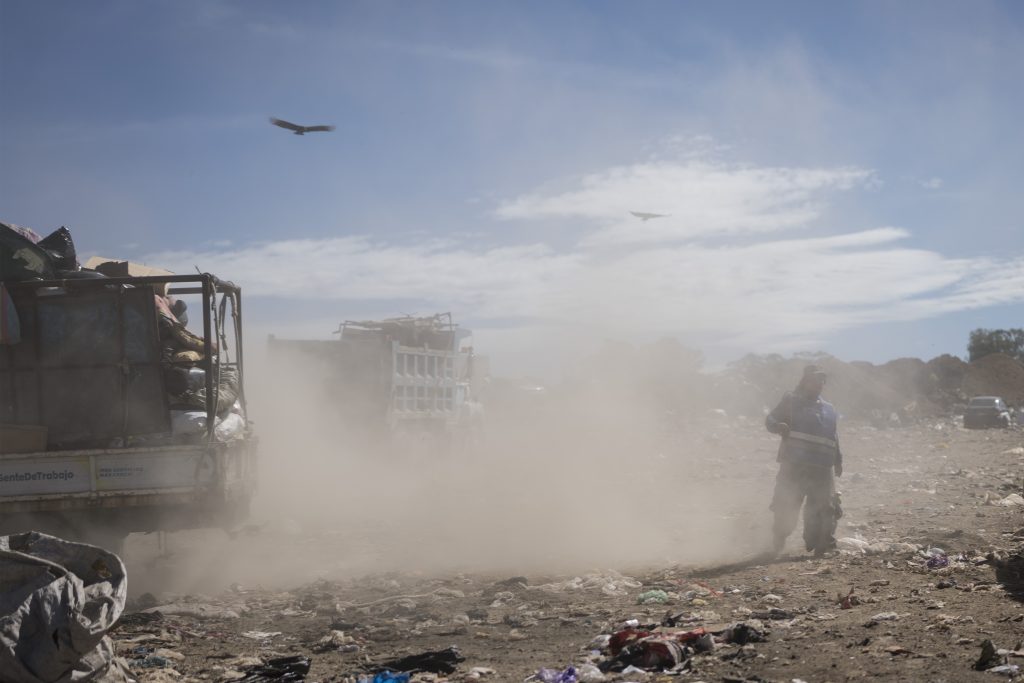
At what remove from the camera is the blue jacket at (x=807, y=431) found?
7910mm

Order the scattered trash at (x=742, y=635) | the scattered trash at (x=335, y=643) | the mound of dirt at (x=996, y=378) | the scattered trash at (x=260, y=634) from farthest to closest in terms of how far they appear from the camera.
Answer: the mound of dirt at (x=996, y=378) → the scattered trash at (x=260, y=634) → the scattered trash at (x=335, y=643) → the scattered trash at (x=742, y=635)

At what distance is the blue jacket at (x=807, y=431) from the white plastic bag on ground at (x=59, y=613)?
557cm

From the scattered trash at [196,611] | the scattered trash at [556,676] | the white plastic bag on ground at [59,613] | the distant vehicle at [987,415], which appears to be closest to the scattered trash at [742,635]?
the scattered trash at [556,676]

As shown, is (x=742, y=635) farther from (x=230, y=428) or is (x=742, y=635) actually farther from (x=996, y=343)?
(x=996, y=343)

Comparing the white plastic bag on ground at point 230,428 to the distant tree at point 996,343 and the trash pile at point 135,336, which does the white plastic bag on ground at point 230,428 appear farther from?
the distant tree at point 996,343

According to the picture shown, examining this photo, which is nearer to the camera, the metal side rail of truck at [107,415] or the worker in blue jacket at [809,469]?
the metal side rail of truck at [107,415]

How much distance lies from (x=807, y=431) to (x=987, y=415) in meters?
23.4

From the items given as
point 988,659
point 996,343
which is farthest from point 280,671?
point 996,343

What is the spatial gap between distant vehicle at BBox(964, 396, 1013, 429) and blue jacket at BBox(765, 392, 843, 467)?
75.5 ft

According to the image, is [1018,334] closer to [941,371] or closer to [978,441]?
[941,371]

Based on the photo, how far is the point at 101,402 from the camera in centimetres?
705

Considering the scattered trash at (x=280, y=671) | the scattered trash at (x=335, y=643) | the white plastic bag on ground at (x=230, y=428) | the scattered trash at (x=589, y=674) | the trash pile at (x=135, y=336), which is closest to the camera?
the scattered trash at (x=589, y=674)

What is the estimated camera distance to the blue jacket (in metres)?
7.91

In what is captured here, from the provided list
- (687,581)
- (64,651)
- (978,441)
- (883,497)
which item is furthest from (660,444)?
(64,651)
